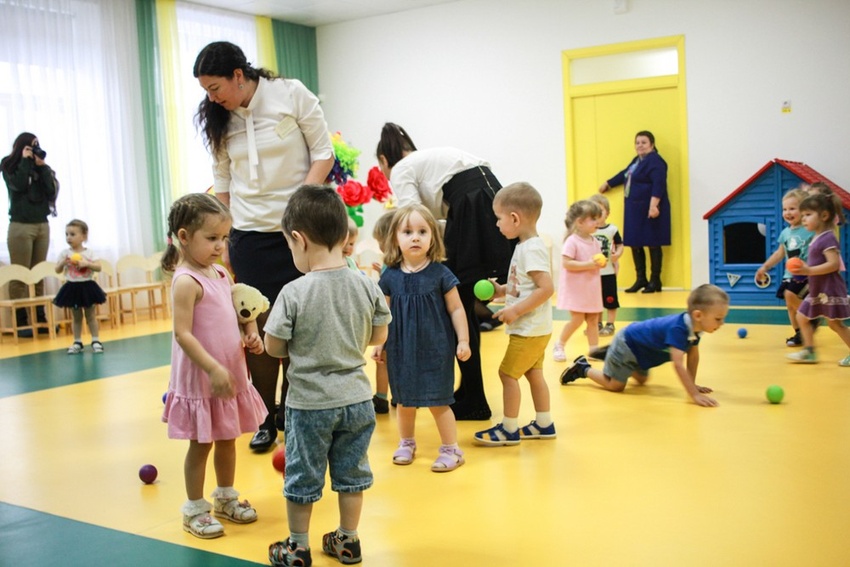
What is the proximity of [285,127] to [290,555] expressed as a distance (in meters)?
1.91

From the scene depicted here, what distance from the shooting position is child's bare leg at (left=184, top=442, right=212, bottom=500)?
107 inches

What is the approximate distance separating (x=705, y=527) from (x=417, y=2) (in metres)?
9.61

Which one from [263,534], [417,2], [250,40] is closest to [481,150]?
[417,2]

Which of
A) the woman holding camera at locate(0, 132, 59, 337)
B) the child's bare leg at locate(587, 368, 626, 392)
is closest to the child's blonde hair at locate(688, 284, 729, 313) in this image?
the child's bare leg at locate(587, 368, 626, 392)

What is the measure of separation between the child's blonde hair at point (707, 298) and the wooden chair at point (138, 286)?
256 inches

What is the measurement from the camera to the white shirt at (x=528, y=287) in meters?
3.55

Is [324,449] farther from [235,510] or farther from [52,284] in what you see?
[52,284]

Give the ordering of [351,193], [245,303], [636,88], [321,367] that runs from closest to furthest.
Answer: [321,367], [245,303], [351,193], [636,88]

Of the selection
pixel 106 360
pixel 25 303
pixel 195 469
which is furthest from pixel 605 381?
pixel 25 303

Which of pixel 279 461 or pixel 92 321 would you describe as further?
pixel 92 321

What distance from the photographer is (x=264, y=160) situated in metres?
3.62

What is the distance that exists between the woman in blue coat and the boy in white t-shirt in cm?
623

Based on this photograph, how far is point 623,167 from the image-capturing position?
1018 centimetres

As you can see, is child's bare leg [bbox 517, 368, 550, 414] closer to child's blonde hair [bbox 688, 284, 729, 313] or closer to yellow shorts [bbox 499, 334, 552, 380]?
yellow shorts [bbox 499, 334, 552, 380]
